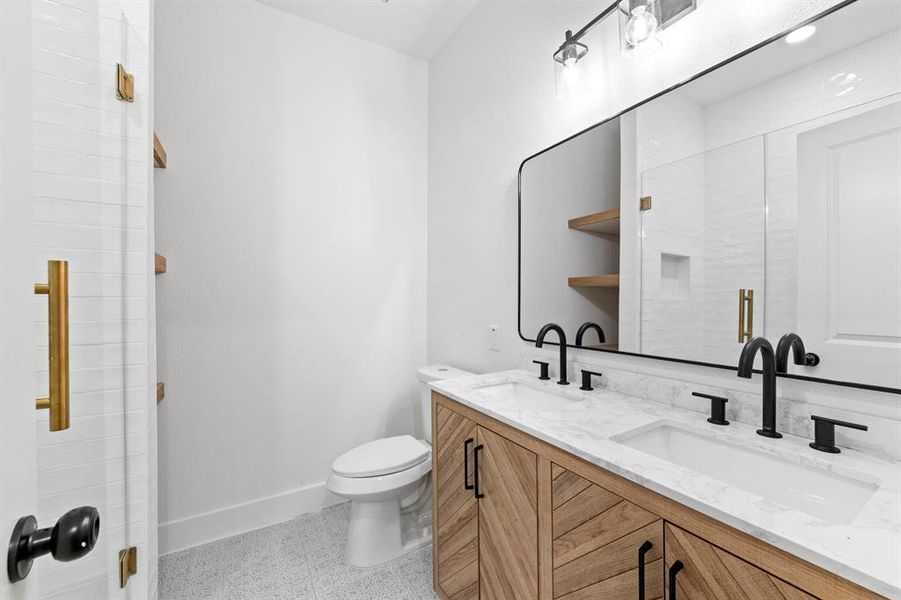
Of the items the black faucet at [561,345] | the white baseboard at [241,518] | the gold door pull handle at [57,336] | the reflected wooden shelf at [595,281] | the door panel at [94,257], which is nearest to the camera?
the gold door pull handle at [57,336]

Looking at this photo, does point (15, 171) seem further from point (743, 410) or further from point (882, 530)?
point (743, 410)

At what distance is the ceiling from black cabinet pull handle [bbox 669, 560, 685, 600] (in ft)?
8.19

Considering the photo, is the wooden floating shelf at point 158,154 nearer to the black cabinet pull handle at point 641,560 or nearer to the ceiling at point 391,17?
the ceiling at point 391,17

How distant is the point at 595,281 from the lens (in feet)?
4.85

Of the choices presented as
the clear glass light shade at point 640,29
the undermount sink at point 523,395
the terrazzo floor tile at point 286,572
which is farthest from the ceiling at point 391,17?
the terrazzo floor tile at point 286,572

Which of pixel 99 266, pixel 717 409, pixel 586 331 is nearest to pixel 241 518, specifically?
pixel 99 266

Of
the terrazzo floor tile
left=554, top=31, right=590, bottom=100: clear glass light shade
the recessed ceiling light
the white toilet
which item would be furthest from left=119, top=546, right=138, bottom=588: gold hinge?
the recessed ceiling light

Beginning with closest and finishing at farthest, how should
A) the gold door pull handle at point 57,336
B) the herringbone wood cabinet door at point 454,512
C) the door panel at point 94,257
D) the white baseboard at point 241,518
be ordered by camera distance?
the gold door pull handle at point 57,336
the door panel at point 94,257
the herringbone wood cabinet door at point 454,512
the white baseboard at point 241,518

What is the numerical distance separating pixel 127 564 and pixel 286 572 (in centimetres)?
74

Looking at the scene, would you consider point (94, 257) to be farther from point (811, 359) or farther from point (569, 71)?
point (811, 359)

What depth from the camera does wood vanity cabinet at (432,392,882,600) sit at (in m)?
0.62

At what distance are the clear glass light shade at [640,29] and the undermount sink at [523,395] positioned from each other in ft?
3.85

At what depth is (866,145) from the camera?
0.85m

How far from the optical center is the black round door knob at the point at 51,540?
18.0 inches
